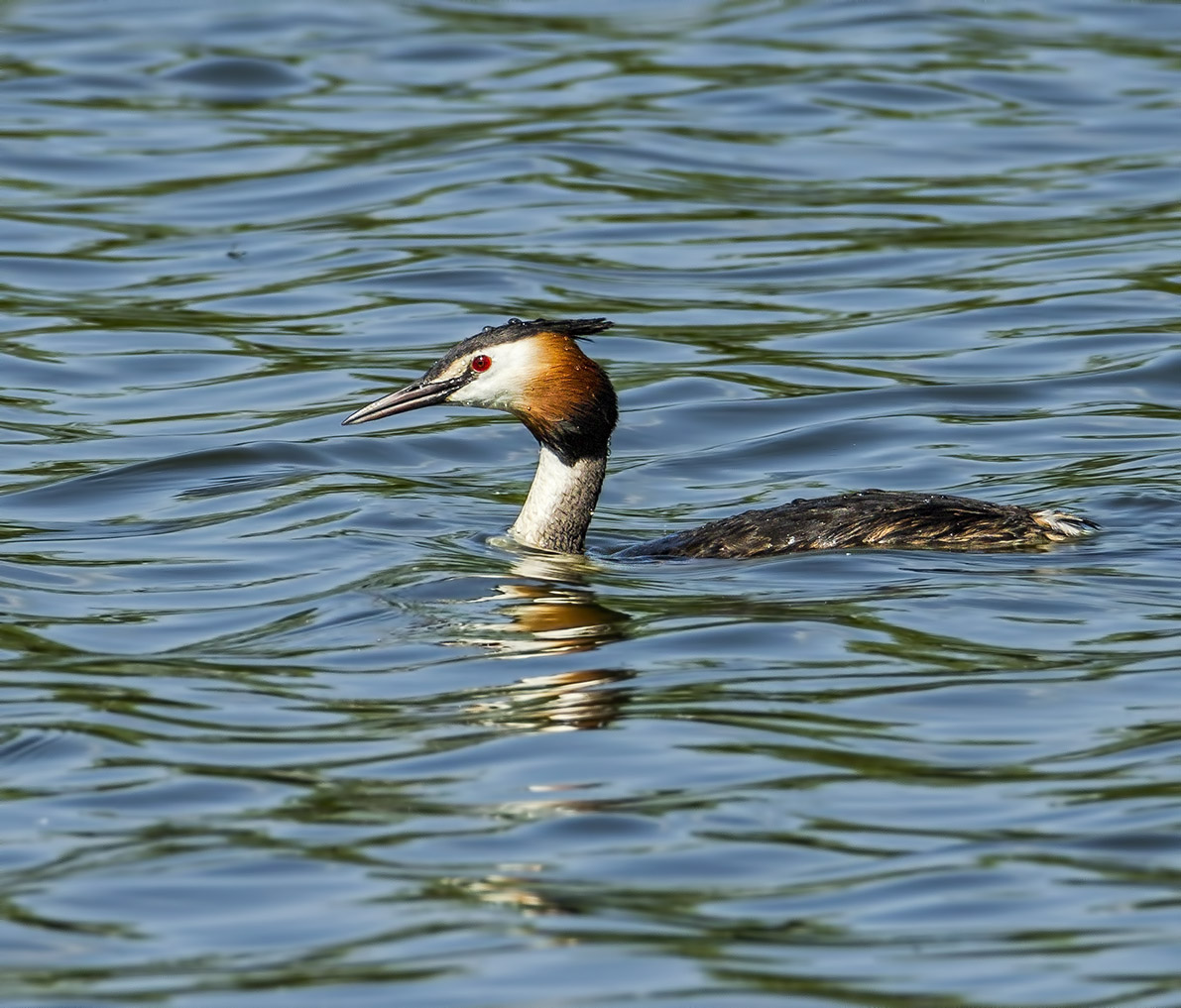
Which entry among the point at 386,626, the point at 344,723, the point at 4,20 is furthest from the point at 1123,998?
the point at 4,20

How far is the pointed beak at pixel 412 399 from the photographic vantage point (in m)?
9.38

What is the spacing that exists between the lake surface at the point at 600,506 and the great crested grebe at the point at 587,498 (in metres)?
0.16

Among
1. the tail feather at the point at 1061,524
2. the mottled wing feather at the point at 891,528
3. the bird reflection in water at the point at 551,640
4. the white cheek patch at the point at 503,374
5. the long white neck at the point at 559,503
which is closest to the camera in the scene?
the bird reflection in water at the point at 551,640

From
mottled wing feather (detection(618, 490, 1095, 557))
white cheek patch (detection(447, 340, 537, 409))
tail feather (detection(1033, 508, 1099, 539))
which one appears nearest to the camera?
mottled wing feather (detection(618, 490, 1095, 557))

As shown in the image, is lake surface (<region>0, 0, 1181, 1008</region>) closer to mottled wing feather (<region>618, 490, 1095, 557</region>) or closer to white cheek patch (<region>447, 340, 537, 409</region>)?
mottled wing feather (<region>618, 490, 1095, 557</region>)

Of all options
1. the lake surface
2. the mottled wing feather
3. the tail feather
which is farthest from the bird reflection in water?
the tail feather

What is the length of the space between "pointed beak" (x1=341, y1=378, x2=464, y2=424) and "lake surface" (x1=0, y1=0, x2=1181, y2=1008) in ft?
1.80

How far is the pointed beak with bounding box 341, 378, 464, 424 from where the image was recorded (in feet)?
30.8

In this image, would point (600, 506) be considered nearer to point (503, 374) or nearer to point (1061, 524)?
point (503, 374)

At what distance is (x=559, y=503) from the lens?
9609mm

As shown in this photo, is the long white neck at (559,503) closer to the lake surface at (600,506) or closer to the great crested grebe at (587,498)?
the great crested grebe at (587,498)

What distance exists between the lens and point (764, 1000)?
16.5 ft

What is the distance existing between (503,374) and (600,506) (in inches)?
68.6

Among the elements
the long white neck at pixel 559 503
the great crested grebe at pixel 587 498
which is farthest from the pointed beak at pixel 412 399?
the long white neck at pixel 559 503
